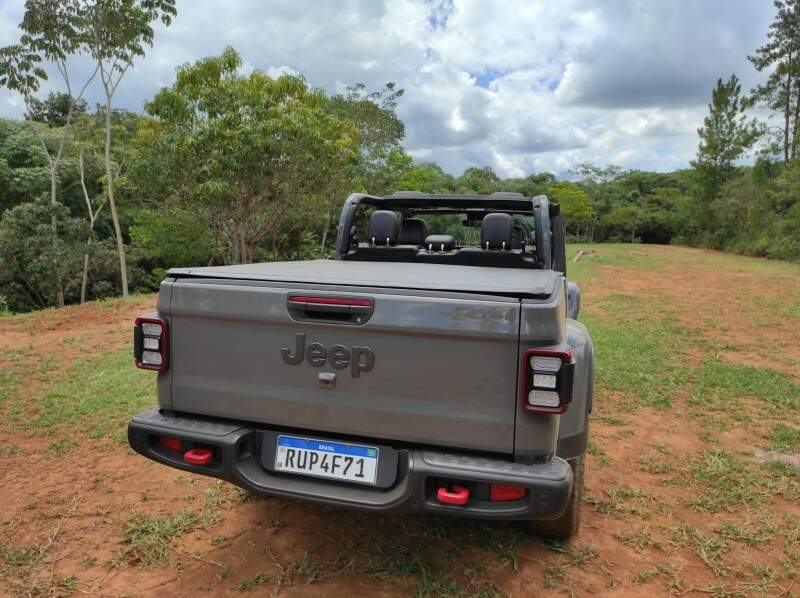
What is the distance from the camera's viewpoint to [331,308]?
219 cm

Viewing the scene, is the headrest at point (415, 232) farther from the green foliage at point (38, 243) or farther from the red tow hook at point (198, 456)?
the green foliage at point (38, 243)

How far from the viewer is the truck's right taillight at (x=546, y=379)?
1971mm

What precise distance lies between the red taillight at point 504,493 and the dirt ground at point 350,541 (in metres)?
0.67

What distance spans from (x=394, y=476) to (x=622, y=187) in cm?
5855

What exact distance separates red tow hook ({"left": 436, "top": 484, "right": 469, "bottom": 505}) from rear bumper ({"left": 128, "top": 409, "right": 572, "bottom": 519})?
0.03m

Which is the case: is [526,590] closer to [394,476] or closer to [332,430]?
[394,476]

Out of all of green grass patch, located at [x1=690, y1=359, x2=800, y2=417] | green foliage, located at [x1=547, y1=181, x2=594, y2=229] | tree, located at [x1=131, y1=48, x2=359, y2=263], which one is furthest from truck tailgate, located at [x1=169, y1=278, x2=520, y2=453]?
green foliage, located at [x1=547, y1=181, x2=594, y2=229]

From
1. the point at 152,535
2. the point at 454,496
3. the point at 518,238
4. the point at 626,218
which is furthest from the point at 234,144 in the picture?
the point at 626,218

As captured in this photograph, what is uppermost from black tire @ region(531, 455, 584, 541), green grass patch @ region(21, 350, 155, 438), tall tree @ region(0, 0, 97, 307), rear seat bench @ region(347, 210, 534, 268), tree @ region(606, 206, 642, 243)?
tall tree @ region(0, 0, 97, 307)

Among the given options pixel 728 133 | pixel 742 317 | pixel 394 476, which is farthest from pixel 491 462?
pixel 728 133

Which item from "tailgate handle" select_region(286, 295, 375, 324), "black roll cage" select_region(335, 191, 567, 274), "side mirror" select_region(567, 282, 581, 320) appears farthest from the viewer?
"side mirror" select_region(567, 282, 581, 320)

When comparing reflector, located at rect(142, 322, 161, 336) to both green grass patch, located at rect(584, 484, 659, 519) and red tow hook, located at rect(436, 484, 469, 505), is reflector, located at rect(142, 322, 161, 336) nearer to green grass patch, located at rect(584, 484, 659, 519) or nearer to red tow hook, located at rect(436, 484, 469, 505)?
red tow hook, located at rect(436, 484, 469, 505)

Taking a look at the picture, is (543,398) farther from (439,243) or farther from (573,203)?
(573,203)

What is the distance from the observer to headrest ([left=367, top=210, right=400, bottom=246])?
4238 mm
